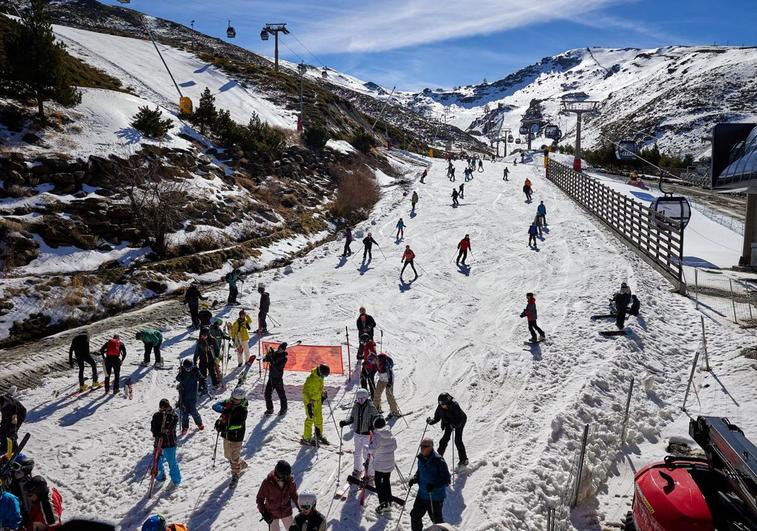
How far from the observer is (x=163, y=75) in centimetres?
4825

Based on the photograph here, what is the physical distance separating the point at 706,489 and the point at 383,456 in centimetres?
416

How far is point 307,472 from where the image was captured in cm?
936

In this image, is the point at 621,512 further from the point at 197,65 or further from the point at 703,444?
the point at 197,65

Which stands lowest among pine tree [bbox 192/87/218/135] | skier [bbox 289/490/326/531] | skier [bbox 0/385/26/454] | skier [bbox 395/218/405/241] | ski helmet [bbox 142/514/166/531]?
skier [bbox 0/385/26/454]

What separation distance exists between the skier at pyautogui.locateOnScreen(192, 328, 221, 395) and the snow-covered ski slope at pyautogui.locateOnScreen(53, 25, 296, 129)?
3218 centimetres

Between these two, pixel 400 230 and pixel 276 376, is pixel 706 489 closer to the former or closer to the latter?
pixel 276 376

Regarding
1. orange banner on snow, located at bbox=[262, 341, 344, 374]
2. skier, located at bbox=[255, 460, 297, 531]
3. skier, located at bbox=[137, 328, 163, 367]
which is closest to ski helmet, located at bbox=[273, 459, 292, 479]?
skier, located at bbox=[255, 460, 297, 531]

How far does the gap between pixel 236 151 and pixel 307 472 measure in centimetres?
3000

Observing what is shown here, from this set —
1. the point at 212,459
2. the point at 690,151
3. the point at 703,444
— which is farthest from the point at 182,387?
the point at 690,151

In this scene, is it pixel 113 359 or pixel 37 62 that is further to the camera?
pixel 37 62

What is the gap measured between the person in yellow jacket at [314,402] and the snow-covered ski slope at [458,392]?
30cm

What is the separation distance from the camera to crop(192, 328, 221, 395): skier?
494 inches

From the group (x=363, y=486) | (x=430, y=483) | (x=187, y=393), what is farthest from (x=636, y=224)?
(x=187, y=393)

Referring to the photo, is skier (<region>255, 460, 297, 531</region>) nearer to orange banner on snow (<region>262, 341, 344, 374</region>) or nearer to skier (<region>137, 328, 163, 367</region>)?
orange banner on snow (<region>262, 341, 344, 374</region>)
